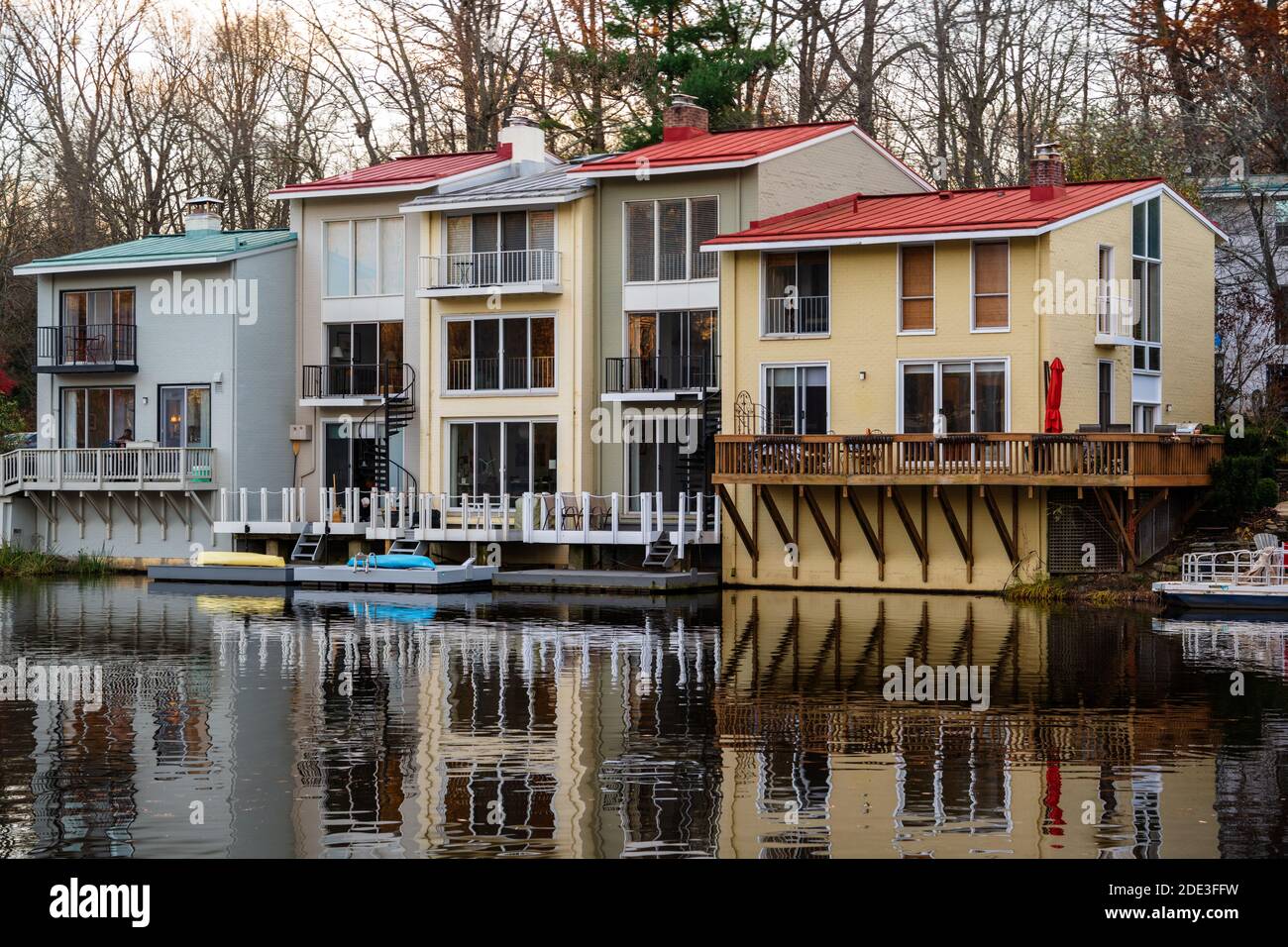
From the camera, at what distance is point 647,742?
18.9m

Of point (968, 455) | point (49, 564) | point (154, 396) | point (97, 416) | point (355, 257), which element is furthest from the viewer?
point (97, 416)

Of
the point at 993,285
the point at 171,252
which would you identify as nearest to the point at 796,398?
the point at 993,285

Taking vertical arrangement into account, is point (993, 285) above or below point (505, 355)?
above

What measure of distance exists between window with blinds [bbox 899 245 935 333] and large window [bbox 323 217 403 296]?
47.2 feet

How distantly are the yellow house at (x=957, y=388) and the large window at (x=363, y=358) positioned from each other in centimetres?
1031

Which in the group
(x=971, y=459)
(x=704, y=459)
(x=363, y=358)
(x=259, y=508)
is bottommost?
(x=259, y=508)

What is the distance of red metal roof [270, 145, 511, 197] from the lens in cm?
4706

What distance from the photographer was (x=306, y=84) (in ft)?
201

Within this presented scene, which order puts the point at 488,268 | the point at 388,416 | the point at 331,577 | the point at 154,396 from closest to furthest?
the point at 331,577 < the point at 488,268 < the point at 388,416 < the point at 154,396

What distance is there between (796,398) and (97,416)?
20.3 meters

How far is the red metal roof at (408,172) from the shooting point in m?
47.1

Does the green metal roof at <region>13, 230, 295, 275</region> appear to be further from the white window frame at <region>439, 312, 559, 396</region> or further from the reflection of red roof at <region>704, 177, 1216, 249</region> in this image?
the reflection of red roof at <region>704, 177, 1216, 249</region>

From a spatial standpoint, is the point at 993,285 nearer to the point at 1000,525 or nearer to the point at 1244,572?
the point at 1000,525
